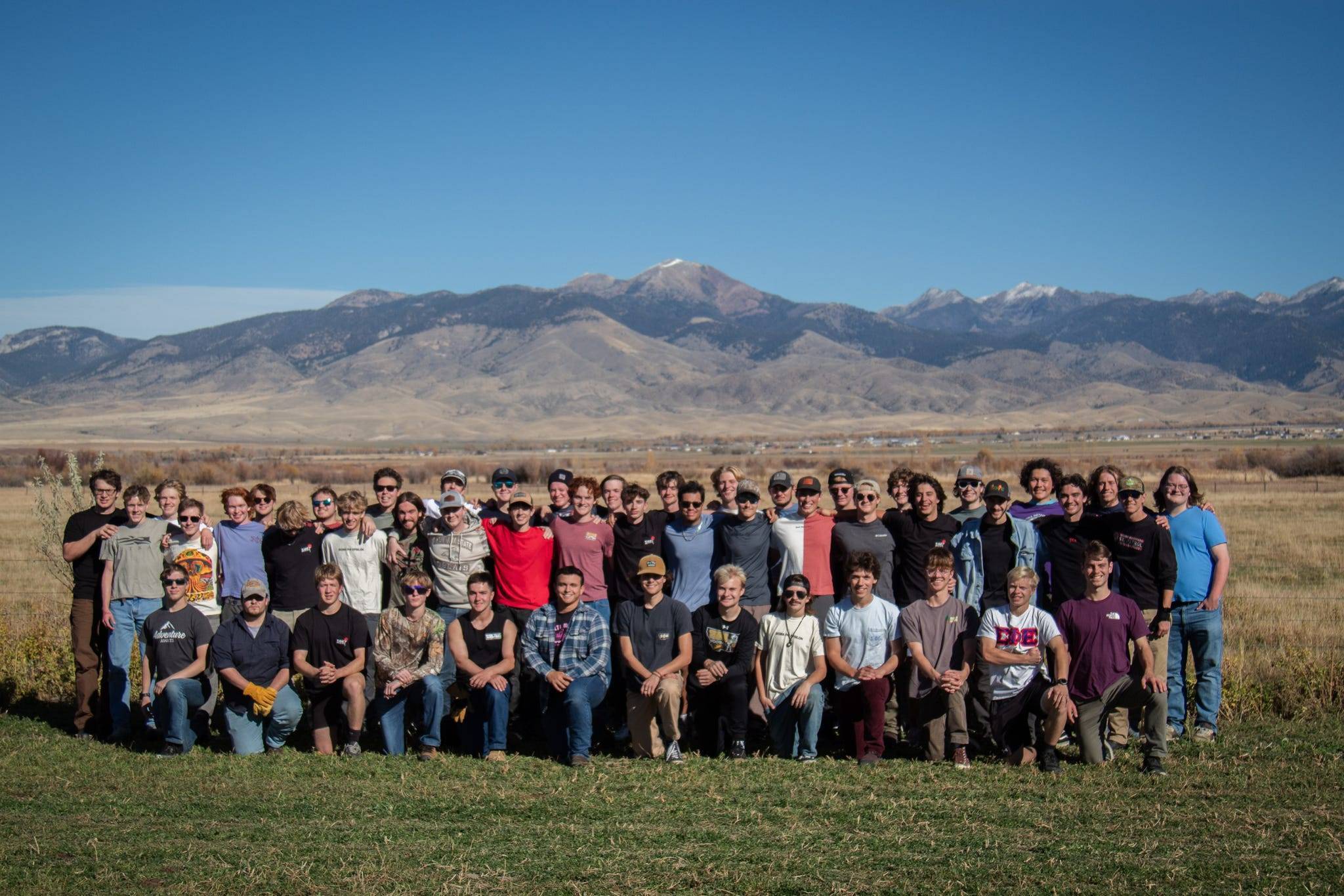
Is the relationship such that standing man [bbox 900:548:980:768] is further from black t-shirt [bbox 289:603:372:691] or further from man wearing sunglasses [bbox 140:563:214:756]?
man wearing sunglasses [bbox 140:563:214:756]

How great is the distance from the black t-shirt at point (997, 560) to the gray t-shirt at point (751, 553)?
1.70m

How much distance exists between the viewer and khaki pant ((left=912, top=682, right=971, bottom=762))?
8.00m

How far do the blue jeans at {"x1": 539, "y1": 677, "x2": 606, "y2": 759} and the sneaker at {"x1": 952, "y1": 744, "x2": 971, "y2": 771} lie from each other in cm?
264

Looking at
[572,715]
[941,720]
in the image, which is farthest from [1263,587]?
[572,715]

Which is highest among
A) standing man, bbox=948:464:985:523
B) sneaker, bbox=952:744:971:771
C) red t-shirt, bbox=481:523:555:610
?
standing man, bbox=948:464:985:523

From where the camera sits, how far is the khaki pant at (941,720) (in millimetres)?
7996

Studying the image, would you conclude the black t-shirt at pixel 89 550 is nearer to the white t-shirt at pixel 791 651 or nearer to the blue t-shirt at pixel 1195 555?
the white t-shirt at pixel 791 651

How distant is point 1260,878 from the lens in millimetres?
5676

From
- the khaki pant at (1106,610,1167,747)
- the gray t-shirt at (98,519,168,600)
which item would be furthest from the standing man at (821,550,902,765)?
the gray t-shirt at (98,519,168,600)

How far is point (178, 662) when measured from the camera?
867cm

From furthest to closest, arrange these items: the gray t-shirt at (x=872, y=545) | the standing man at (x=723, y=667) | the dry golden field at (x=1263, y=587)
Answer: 1. the dry golden field at (x=1263, y=587)
2. the gray t-shirt at (x=872, y=545)
3. the standing man at (x=723, y=667)

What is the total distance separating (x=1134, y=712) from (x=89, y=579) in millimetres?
8636

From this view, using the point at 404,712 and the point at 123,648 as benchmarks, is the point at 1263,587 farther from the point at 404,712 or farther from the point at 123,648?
the point at 123,648

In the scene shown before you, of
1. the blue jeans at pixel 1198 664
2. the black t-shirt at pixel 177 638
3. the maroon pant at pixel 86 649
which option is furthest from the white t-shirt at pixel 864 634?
the maroon pant at pixel 86 649
